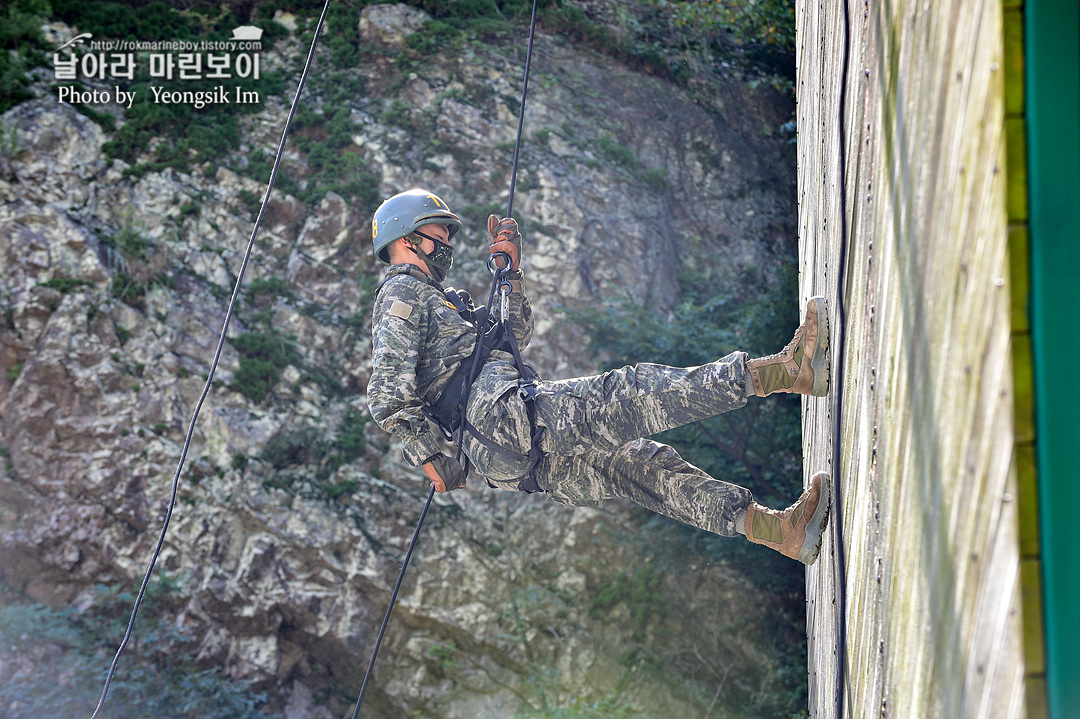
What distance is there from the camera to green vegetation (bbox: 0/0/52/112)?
8.16m

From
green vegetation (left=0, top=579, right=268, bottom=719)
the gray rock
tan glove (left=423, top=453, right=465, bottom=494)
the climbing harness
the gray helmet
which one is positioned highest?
the gray rock

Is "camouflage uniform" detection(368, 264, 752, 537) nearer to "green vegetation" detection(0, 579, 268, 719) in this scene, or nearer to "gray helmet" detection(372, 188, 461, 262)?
"gray helmet" detection(372, 188, 461, 262)

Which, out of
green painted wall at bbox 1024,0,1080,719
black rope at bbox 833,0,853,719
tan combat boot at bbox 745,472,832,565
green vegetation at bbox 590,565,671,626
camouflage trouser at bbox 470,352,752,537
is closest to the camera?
green painted wall at bbox 1024,0,1080,719

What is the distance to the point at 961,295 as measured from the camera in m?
1.10

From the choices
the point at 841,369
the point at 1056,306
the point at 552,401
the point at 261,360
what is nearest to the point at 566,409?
the point at 552,401

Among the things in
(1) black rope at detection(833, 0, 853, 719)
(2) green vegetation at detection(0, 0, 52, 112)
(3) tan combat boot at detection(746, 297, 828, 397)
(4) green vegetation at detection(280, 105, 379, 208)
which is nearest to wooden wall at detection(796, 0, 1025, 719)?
(1) black rope at detection(833, 0, 853, 719)

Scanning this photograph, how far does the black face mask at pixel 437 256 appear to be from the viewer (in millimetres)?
4090

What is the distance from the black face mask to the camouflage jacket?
11 centimetres

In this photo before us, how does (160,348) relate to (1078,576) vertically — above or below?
above

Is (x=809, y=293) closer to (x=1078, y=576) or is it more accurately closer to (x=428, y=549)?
(x=1078, y=576)

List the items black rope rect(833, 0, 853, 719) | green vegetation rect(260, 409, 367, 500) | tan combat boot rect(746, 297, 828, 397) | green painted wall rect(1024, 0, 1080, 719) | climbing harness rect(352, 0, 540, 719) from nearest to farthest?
green painted wall rect(1024, 0, 1080, 719), black rope rect(833, 0, 853, 719), tan combat boot rect(746, 297, 828, 397), climbing harness rect(352, 0, 540, 719), green vegetation rect(260, 409, 367, 500)

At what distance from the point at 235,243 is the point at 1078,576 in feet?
27.5

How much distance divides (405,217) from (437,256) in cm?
24

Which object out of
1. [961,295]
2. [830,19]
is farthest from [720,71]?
[961,295]
